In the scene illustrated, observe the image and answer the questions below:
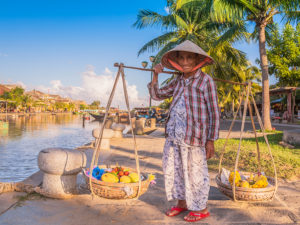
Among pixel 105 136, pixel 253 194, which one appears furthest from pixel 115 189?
pixel 105 136

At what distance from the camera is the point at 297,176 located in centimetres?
495

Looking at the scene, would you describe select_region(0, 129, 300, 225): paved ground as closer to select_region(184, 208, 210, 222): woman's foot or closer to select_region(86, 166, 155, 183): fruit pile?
select_region(184, 208, 210, 222): woman's foot

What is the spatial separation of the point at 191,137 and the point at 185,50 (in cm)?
89

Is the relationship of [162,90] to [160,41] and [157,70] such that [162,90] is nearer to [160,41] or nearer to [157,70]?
[157,70]

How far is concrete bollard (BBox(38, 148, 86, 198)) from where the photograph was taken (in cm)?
345

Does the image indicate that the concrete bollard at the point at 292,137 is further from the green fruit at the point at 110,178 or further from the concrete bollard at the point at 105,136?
the green fruit at the point at 110,178

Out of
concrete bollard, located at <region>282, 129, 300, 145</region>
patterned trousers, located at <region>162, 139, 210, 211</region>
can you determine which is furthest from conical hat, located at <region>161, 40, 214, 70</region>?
concrete bollard, located at <region>282, 129, 300, 145</region>

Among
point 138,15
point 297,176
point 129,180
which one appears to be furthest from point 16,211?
point 138,15

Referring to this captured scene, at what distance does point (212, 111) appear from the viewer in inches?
111

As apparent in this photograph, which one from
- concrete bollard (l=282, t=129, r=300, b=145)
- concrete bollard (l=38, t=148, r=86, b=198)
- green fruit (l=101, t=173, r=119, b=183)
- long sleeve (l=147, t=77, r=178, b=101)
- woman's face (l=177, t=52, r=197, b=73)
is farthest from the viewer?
concrete bollard (l=282, t=129, r=300, b=145)

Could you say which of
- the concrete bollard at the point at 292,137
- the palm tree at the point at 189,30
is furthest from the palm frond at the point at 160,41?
the concrete bollard at the point at 292,137

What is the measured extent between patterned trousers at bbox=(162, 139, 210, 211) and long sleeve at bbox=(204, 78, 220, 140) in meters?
0.20

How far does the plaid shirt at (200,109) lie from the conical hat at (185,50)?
0.64ft

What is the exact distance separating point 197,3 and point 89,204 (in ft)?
46.8
